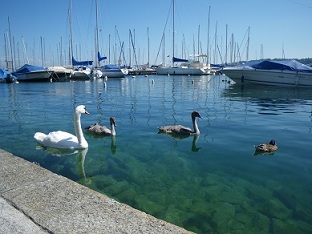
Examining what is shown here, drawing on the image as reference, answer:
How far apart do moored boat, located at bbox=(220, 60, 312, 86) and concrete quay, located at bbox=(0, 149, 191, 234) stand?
109ft

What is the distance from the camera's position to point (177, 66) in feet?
269

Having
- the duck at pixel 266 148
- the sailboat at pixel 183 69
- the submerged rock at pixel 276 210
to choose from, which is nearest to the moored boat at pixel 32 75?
the sailboat at pixel 183 69

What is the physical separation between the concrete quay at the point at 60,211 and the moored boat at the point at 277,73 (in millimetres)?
33313

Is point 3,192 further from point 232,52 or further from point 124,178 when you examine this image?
point 232,52

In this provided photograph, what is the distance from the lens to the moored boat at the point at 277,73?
33.5 meters

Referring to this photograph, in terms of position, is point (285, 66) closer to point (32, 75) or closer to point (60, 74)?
point (60, 74)

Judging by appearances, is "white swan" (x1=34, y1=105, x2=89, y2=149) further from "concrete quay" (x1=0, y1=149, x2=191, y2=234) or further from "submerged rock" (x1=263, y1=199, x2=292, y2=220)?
"submerged rock" (x1=263, y1=199, x2=292, y2=220)

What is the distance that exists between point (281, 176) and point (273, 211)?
203 centimetres

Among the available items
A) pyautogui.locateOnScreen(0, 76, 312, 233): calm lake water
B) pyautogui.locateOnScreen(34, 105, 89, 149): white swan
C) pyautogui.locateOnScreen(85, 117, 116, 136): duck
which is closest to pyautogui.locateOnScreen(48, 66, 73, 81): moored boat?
pyautogui.locateOnScreen(0, 76, 312, 233): calm lake water

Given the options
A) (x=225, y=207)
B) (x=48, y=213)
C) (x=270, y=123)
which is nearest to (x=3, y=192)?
(x=48, y=213)

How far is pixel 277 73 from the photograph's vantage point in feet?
114

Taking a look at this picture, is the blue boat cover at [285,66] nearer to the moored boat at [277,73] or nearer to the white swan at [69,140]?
the moored boat at [277,73]

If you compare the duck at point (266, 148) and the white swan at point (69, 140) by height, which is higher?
the white swan at point (69, 140)

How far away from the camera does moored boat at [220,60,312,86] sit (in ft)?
110
